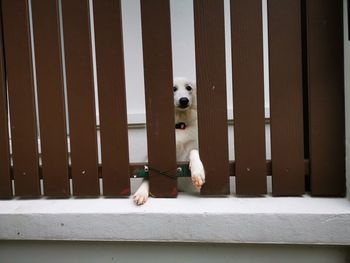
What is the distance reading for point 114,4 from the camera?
151 cm

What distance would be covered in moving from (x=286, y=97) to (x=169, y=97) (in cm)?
61

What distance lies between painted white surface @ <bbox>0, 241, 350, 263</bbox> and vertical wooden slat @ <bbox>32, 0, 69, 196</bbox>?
304 millimetres

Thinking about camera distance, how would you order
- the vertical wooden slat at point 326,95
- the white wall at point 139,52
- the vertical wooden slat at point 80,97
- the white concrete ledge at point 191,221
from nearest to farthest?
the white concrete ledge at point 191,221 < the vertical wooden slat at point 326,95 < the vertical wooden slat at point 80,97 < the white wall at point 139,52

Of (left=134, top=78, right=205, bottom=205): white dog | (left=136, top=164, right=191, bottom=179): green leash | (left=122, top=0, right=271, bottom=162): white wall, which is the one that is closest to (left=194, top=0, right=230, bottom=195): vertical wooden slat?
(left=136, top=164, right=191, bottom=179): green leash

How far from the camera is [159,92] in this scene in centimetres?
153

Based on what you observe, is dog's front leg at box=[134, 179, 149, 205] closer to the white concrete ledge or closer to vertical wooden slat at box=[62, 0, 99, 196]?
the white concrete ledge

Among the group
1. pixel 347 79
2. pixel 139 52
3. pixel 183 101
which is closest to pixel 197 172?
pixel 183 101

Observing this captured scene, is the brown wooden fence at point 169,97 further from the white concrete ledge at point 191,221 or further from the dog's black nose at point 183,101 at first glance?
the dog's black nose at point 183,101

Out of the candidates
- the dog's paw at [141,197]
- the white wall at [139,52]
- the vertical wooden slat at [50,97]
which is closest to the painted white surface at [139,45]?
the white wall at [139,52]

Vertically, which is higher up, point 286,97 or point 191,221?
point 286,97

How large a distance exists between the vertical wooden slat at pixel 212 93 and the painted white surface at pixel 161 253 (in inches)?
12.1

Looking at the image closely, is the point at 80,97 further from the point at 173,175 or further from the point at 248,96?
the point at 248,96

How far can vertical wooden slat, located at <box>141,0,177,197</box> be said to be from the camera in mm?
1501

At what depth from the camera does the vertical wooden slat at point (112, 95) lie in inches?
60.1
